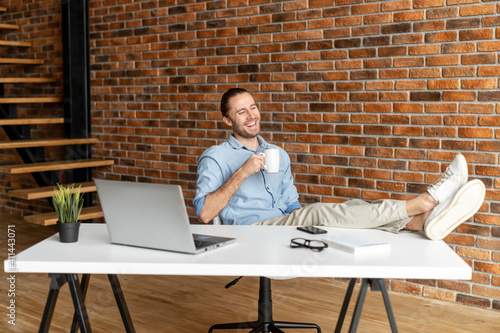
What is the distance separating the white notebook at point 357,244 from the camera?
151 centimetres

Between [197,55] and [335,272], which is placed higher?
[197,55]

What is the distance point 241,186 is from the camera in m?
2.38

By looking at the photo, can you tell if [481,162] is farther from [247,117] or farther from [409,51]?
[247,117]

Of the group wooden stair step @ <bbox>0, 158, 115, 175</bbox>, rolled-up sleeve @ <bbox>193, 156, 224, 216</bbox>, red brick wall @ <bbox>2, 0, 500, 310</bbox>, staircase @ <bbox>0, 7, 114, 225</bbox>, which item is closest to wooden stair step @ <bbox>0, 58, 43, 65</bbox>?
staircase @ <bbox>0, 7, 114, 225</bbox>

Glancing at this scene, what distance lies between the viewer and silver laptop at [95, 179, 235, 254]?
57.0 inches

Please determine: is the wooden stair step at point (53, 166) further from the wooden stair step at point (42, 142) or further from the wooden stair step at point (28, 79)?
the wooden stair step at point (28, 79)

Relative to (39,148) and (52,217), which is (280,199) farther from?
(39,148)

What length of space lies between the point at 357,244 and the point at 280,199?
997 mm

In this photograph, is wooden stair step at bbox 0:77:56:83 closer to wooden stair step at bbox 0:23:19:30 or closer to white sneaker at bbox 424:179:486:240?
wooden stair step at bbox 0:23:19:30

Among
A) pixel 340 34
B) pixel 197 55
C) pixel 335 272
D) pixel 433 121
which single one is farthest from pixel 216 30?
pixel 335 272

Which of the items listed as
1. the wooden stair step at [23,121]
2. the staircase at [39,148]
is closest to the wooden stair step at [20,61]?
the staircase at [39,148]

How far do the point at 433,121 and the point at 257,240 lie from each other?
1592 mm

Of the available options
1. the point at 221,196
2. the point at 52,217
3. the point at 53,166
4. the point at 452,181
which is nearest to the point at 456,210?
the point at 452,181

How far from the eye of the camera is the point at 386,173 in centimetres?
303
